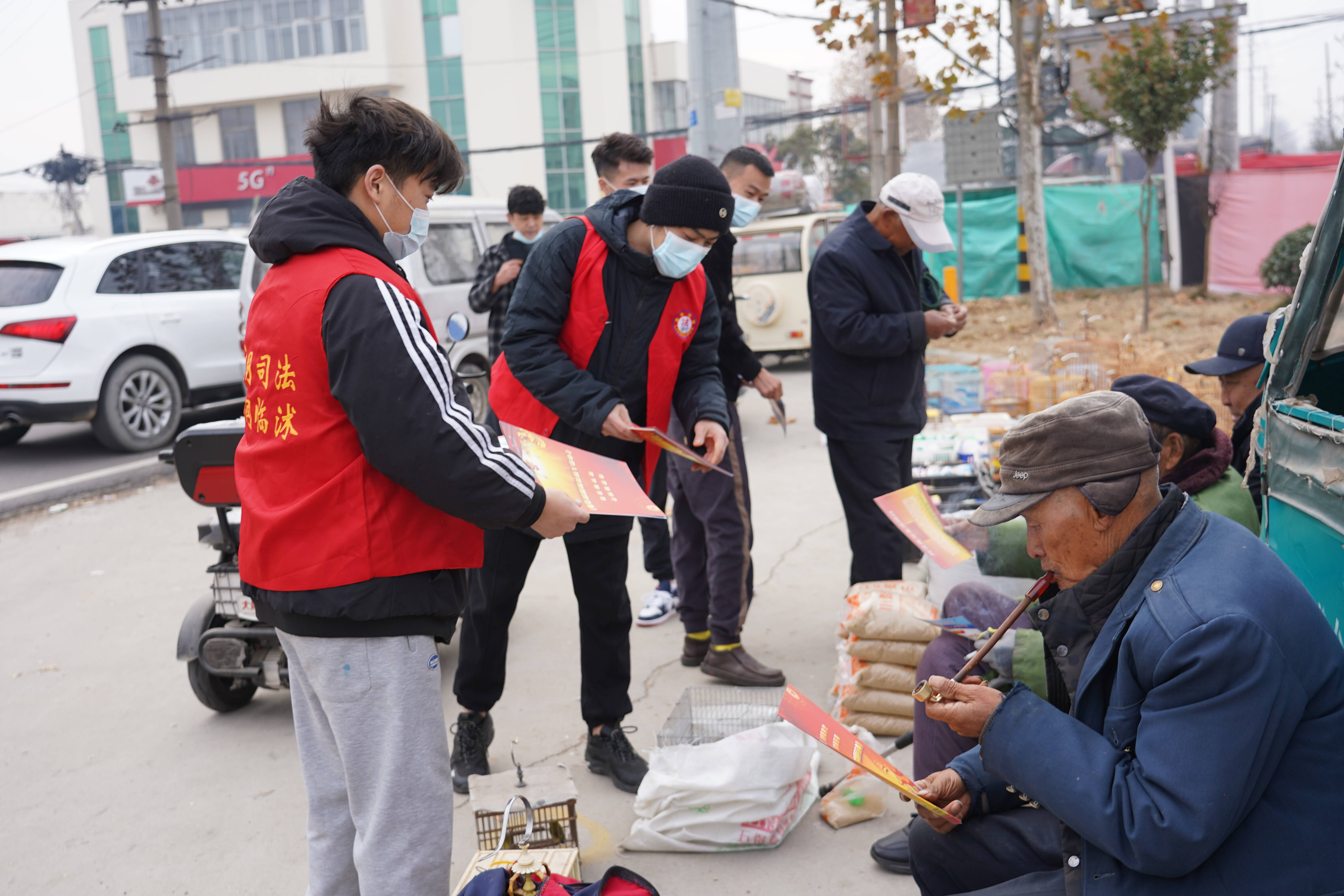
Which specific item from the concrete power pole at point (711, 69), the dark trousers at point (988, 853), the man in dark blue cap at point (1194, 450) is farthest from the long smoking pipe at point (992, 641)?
the concrete power pole at point (711, 69)

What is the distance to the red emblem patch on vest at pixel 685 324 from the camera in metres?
3.41

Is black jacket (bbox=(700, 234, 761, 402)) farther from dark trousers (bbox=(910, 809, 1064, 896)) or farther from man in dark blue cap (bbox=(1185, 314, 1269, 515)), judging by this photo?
dark trousers (bbox=(910, 809, 1064, 896))

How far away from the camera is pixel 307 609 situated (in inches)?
82.9

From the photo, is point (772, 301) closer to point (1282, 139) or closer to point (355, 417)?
point (355, 417)

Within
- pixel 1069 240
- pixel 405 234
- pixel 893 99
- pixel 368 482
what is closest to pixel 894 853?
pixel 368 482

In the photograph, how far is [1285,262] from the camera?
14312mm

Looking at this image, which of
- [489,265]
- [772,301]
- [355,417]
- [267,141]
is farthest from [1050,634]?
[267,141]

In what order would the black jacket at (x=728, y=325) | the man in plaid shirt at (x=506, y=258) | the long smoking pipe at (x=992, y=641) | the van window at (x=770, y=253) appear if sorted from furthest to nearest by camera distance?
the van window at (x=770, y=253) → the man in plaid shirt at (x=506, y=258) → the black jacket at (x=728, y=325) → the long smoking pipe at (x=992, y=641)

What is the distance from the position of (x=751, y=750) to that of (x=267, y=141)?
55.6m

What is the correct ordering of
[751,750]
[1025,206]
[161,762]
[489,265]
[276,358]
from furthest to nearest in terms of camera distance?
[1025,206] < [489,265] < [161,762] < [751,750] < [276,358]

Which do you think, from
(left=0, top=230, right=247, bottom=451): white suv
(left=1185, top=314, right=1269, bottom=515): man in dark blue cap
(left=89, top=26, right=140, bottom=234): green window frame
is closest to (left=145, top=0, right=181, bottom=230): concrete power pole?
(left=0, top=230, right=247, bottom=451): white suv

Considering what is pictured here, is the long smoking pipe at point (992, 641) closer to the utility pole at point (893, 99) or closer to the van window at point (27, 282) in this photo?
the van window at point (27, 282)

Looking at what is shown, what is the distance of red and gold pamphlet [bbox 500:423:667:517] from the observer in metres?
2.50

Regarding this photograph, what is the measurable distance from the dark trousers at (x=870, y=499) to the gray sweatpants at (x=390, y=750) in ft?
8.21
